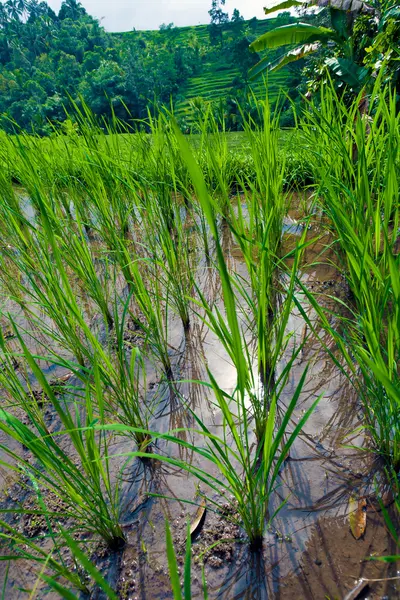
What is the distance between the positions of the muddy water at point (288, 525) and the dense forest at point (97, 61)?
2496 cm

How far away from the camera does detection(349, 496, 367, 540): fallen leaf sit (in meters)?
0.67

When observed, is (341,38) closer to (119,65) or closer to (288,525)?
(288,525)

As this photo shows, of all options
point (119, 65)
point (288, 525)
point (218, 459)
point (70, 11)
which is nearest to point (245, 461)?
point (218, 459)

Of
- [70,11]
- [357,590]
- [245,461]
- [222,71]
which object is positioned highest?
[70,11]

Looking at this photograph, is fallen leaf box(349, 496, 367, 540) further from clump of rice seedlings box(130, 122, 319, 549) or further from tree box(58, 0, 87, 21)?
tree box(58, 0, 87, 21)

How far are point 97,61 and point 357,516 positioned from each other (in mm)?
43669

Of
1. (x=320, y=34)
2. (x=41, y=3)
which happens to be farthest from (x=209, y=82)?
(x=41, y=3)

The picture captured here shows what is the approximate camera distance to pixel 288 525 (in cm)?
70

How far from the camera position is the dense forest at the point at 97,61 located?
1090 inches

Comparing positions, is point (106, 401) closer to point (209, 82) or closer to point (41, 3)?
point (209, 82)

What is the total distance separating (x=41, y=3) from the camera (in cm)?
5062

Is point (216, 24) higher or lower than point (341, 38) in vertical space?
higher

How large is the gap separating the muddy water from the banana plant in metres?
4.36

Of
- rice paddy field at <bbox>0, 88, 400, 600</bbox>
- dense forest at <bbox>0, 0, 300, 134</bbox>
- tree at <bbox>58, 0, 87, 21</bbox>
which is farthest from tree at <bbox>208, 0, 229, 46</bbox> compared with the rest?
rice paddy field at <bbox>0, 88, 400, 600</bbox>
